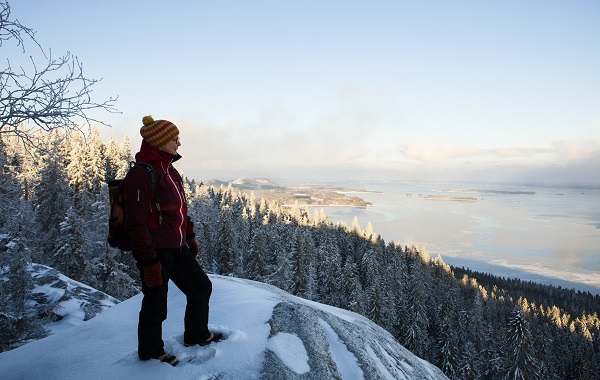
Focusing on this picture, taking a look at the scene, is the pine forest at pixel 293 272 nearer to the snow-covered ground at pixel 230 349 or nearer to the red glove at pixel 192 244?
the red glove at pixel 192 244

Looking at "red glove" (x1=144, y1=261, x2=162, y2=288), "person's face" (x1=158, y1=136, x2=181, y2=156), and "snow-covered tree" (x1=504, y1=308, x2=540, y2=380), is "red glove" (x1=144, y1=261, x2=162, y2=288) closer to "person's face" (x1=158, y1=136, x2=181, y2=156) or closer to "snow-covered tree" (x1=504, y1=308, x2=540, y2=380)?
"person's face" (x1=158, y1=136, x2=181, y2=156)

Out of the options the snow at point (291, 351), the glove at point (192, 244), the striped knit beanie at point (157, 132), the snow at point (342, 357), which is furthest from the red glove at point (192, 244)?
the snow at point (342, 357)

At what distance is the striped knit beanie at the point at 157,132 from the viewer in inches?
150

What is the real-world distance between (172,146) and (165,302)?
1873 millimetres

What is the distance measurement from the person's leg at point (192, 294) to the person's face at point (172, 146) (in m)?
1.22

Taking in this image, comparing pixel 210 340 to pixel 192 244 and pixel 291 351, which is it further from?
pixel 192 244

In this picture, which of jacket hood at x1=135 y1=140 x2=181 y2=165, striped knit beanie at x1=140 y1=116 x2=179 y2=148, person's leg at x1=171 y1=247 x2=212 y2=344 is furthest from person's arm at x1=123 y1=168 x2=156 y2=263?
person's leg at x1=171 y1=247 x2=212 y2=344

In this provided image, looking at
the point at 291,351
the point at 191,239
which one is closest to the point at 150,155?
the point at 191,239

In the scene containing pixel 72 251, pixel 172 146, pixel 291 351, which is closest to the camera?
pixel 172 146

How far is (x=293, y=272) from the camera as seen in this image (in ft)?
120

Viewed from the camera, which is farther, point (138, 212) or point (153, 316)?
point (153, 316)

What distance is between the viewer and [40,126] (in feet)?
12.6

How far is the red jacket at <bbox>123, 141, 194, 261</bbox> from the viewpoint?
3443mm

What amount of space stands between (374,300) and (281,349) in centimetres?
4341
